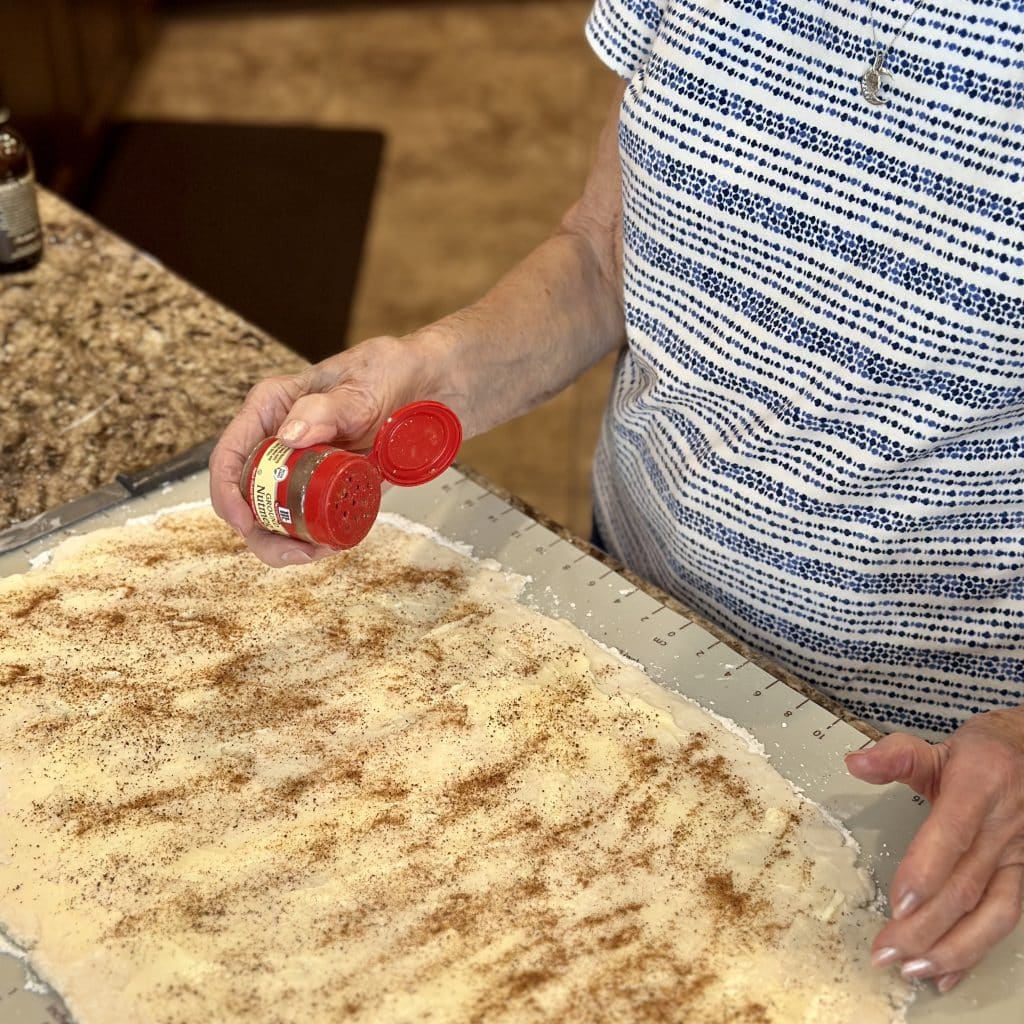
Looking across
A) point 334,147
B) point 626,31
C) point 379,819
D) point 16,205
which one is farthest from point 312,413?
point 334,147

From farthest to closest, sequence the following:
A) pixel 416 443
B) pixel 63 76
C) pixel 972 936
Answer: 1. pixel 63 76
2. pixel 416 443
3. pixel 972 936

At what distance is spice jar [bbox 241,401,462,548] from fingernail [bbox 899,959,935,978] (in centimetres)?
47

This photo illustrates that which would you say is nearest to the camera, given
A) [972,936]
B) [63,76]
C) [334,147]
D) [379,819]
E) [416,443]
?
[972,936]

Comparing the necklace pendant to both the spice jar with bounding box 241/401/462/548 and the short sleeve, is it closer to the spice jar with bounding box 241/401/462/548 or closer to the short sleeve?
the short sleeve

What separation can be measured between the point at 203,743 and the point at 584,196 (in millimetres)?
636

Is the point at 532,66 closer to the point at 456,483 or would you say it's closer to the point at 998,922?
the point at 456,483

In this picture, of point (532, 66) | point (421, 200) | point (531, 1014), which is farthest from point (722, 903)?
point (532, 66)

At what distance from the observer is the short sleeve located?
107 cm

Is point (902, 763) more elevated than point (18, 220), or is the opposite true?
point (18, 220)

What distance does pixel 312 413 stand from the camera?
3.26 ft

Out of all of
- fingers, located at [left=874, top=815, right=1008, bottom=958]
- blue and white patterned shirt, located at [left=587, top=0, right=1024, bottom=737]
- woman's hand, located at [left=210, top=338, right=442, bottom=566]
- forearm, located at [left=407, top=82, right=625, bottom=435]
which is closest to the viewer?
fingers, located at [left=874, top=815, right=1008, bottom=958]

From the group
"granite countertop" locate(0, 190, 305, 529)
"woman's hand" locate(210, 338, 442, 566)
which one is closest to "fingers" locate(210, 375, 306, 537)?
"woman's hand" locate(210, 338, 442, 566)

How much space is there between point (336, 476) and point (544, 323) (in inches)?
14.6

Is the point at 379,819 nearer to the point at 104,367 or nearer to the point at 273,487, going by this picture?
the point at 273,487
